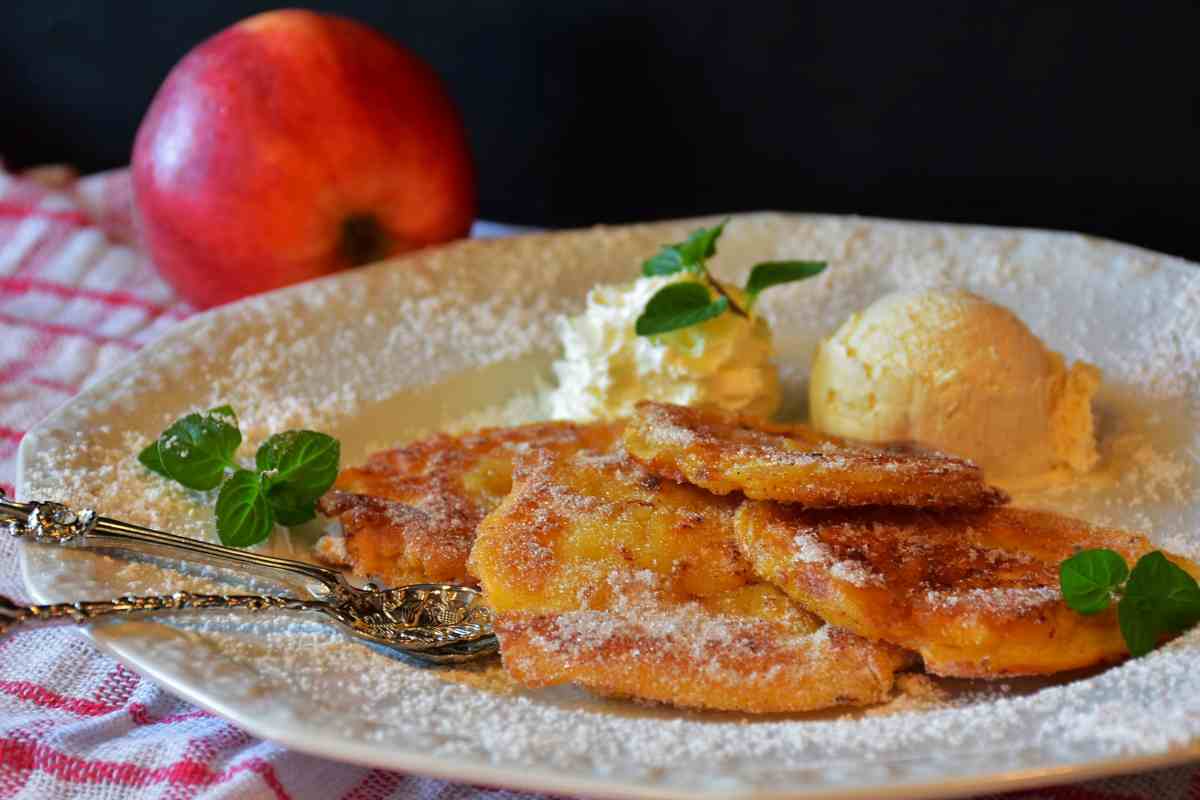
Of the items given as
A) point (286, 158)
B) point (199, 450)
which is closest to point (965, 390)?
point (199, 450)

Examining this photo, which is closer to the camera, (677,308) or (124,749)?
(124,749)

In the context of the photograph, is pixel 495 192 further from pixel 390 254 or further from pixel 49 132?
pixel 49 132

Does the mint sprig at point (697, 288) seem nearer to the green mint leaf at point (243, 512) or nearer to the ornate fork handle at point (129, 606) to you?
the green mint leaf at point (243, 512)

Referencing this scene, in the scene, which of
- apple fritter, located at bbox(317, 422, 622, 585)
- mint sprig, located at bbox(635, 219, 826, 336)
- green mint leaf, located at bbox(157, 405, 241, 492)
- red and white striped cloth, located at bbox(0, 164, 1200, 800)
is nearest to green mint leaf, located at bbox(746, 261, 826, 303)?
mint sprig, located at bbox(635, 219, 826, 336)

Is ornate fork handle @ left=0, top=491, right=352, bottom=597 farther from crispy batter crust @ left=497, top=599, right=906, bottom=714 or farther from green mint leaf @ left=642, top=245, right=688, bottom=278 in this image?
green mint leaf @ left=642, top=245, right=688, bottom=278

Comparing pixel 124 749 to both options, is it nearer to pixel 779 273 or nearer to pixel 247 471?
pixel 247 471

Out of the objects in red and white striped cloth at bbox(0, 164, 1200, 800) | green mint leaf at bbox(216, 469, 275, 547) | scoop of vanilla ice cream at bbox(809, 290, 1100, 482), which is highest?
scoop of vanilla ice cream at bbox(809, 290, 1100, 482)

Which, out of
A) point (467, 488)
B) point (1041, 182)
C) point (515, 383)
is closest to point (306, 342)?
point (515, 383)
